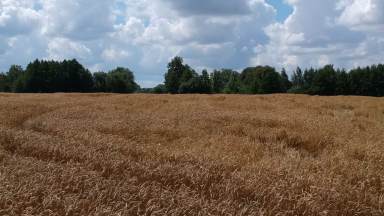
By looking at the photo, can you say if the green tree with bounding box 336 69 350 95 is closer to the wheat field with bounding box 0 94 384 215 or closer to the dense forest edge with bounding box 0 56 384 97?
the dense forest edge with bounding box 0 56 384 97

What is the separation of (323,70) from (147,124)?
8219cm

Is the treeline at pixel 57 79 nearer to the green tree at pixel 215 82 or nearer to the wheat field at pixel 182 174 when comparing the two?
the green tree at pixel 215 82

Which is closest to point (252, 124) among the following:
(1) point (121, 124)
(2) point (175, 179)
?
(1) point (121, 124)

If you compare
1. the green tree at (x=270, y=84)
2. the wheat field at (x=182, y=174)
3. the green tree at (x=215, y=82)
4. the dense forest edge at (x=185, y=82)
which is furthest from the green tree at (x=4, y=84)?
the wheat field at (x=182, y=174)

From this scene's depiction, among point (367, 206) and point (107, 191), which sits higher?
point (107, 191)

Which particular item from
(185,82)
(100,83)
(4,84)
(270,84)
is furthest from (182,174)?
(4,84)

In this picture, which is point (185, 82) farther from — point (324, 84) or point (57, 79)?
point (324, 84)

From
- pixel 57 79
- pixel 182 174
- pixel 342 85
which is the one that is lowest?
pixel 182 174

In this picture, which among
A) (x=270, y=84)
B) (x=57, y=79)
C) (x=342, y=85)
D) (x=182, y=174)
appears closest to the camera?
(x=182, y=174)

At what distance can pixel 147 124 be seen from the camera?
476 inches

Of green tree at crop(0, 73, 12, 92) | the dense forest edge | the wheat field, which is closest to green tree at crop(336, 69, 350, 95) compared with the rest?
the dense forest edge

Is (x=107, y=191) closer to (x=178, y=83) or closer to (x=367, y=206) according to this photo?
(x=367, y=206)

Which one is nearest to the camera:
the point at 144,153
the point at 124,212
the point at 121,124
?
the point at 124,212

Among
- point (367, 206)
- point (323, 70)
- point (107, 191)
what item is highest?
point (323, 70)
